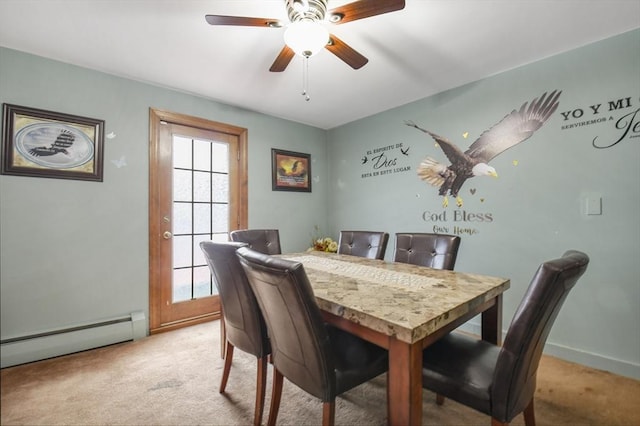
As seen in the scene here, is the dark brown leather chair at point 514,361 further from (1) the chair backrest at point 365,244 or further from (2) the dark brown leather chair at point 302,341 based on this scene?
(1) the chair backrest at point 365,244

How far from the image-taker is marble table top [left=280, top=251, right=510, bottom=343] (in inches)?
41.6

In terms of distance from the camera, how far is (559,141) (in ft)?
7.76

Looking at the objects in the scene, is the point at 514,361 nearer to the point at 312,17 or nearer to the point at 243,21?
the point at 312,17

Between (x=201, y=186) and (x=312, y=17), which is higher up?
(x=312, y=17)

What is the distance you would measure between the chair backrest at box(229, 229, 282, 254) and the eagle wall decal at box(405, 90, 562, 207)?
5.67ft

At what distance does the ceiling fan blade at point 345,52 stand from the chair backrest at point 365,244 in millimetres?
1330

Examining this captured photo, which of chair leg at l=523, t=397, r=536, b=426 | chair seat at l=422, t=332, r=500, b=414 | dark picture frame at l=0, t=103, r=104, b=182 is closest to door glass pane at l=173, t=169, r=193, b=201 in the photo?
dark picture frame at l=0, t=103, r=104, b=182

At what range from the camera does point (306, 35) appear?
1.57 metres

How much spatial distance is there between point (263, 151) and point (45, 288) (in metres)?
2.37

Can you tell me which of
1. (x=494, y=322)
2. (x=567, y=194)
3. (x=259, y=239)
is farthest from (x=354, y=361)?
(x=567, y=194)

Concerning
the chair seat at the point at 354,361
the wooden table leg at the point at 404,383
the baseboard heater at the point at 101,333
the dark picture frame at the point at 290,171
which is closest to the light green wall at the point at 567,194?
the dark picture frame at the point at 290,171

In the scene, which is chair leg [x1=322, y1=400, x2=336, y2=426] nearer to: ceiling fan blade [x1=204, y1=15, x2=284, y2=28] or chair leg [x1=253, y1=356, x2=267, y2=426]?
chair leg [x1=253, y1=356, x2=267, y2=426]

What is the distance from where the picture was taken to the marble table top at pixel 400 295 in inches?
A: 41.6

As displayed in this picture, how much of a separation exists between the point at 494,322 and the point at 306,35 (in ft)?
6.07
